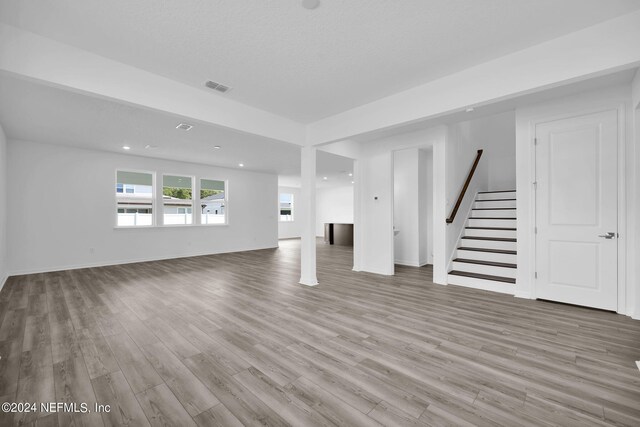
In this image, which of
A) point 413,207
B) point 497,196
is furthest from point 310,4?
point 497,196

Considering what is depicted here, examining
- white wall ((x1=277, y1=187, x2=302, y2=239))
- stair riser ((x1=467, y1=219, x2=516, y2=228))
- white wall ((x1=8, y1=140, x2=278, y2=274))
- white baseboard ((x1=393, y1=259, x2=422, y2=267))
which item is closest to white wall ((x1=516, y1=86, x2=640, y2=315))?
stair riser ((x1=467, y1=219, x2=516, y2=228))

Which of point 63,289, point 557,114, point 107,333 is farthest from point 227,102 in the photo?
point 557,114

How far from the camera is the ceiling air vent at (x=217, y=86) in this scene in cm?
329

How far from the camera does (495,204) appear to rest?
5637 millimetres

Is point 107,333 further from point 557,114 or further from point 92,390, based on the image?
point 557,114

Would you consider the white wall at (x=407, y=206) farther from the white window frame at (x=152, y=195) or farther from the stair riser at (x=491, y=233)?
the white window frame at (x=152, y=195)

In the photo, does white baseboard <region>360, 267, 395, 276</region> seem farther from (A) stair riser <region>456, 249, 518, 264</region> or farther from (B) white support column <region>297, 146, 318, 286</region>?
(B) white support column <region>297, 146, 318, 286</region>

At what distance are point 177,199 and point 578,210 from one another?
28.9ft

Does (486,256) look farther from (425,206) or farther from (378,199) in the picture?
(425,206)

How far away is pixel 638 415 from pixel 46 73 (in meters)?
5.00

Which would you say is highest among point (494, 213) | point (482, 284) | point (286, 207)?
point (286, 207)

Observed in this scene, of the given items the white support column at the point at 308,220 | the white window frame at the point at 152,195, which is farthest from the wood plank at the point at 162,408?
the white window frame at the point at 152,195

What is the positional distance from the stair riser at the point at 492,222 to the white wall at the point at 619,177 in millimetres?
1160

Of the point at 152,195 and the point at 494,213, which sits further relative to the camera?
the point at 152,195
